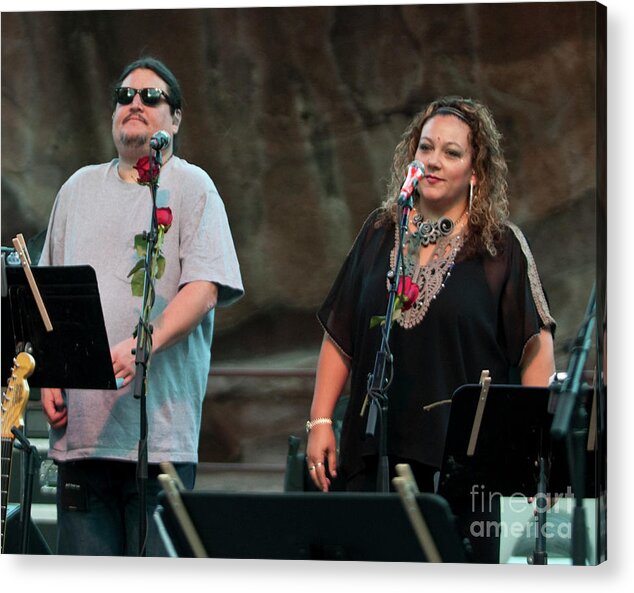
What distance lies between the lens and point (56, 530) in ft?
16.7

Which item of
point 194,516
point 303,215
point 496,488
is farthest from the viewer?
point 303,215

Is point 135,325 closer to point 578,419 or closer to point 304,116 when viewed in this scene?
point 304,116

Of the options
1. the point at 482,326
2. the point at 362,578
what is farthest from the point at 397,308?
the point at 362,578

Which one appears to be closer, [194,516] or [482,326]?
[194,516]

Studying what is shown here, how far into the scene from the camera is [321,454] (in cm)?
493

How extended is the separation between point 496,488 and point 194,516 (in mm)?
1386

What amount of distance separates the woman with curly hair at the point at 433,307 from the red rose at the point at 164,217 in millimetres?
652

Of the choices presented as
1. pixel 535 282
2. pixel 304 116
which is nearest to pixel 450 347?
pixel 535 282

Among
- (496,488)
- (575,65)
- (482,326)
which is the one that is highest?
(575,65)

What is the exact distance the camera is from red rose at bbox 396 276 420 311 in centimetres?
489

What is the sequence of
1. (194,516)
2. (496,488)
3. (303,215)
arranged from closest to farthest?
(194,516)
(496,488)
(303,215)

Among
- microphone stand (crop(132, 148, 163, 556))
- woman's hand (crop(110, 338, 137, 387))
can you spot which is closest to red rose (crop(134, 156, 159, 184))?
microphone stand (crop(132, 148, 163, 556))

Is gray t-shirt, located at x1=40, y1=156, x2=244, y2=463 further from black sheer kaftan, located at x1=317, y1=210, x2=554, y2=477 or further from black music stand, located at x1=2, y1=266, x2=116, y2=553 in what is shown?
black sheer kaftan, located at x1=317, y1=210, x2=554, y2=477

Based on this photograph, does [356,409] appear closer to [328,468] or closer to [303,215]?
[328,468]
